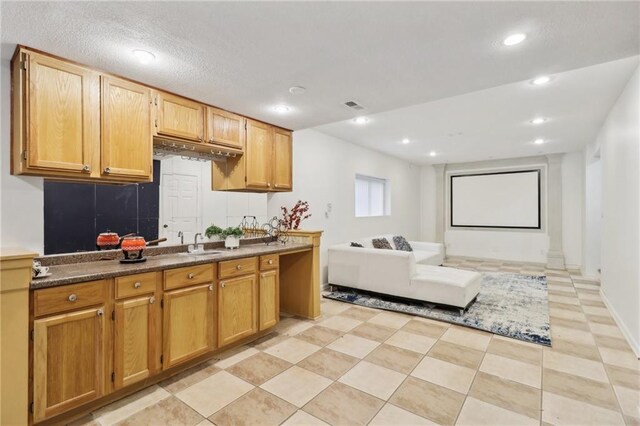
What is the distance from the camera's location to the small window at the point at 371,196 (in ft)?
21.5

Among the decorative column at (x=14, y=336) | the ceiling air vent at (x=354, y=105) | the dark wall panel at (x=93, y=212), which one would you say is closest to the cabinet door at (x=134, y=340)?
the decorative column at (x=14, y=336)

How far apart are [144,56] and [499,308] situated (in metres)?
4.69

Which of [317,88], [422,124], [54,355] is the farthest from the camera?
[422,124]

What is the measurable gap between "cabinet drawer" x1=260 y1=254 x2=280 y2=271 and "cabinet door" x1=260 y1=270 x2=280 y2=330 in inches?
2.0

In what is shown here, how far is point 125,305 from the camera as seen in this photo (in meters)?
2.15

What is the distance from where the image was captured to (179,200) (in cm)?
309

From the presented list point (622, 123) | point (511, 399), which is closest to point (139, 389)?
point (511, 399)

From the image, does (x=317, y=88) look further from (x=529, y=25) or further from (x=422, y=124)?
(x=422, y=124)

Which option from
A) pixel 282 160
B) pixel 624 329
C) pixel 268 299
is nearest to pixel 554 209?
pixel 624 329

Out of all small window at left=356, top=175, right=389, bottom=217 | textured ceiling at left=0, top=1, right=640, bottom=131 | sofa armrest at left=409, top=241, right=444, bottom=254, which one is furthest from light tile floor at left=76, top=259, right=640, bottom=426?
small window at left=356, top=175, right=389, bottom=217

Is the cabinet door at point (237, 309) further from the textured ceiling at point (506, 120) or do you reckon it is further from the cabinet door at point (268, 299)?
the textured ceiling at point (506, 120)

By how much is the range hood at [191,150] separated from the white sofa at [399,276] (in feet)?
7.76

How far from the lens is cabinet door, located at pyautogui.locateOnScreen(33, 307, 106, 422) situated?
5.91 feet

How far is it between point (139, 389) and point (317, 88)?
273 centimetres
